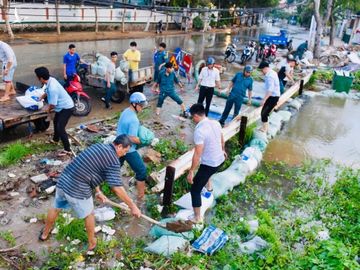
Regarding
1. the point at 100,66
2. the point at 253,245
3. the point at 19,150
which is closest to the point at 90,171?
the point at 253,245

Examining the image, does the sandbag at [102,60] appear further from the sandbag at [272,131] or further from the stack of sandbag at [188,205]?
the stack of sandbag at [188,205]

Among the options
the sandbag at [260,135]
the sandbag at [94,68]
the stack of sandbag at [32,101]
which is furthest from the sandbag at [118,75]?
the sandbag at [260,135]

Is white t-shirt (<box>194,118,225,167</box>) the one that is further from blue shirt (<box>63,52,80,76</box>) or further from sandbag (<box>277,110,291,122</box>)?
sandbag (<box>277,110,291,122</box>)

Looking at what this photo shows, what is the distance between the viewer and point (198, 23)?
35.1 m

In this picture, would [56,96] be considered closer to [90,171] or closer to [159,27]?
[90,171]

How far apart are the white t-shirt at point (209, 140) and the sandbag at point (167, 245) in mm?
1048

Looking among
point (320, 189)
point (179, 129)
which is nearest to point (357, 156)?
point (320, 189)

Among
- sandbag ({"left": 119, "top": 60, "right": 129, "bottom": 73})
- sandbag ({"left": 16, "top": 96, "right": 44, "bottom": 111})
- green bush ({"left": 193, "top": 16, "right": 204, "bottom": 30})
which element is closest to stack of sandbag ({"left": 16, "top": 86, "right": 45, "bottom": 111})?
sandbag ({"left": 16, "top": 96, "right": 44, "bottom": 111})

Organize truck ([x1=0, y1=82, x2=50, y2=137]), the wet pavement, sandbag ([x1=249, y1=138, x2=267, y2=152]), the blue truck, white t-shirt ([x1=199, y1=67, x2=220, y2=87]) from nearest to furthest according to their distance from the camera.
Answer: truck ([x1=0, y1=82, x2=50, y2=137]), sandbag ([x1=249, y1=138, x2=267, y2=152]), white t-shirt ([x1=199, y1=67, x2=220, y2=87]), the wet pavement, the blue truck

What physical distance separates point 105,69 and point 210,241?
21.1 ft

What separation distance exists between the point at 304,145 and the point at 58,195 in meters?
6.25

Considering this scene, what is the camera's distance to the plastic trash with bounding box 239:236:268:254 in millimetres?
4562

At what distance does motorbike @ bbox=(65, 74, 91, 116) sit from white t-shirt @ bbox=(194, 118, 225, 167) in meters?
4.56

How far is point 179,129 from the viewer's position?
8.53m
